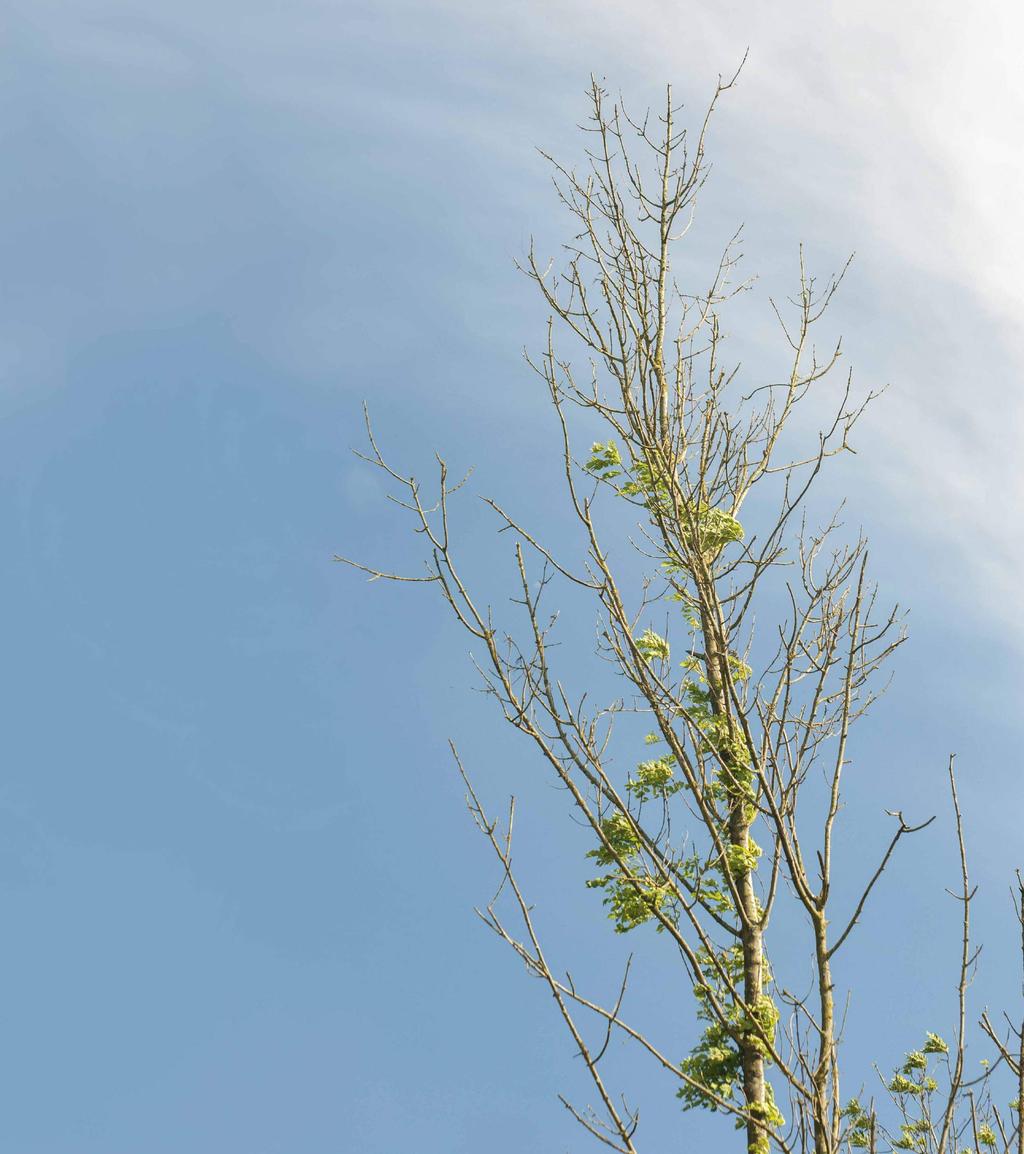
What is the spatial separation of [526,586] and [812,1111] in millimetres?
2005

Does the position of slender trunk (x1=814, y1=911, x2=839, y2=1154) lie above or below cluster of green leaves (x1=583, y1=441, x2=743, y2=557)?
below

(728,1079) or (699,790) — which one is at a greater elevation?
(728,1079)

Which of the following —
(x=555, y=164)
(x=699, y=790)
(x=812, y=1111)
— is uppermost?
(x=555, y=164)

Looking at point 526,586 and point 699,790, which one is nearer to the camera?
point 699,790

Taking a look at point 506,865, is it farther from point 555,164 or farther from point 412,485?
point 555,164

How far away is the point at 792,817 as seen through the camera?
12.7ft

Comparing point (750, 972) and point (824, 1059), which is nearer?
point (824, 1059)

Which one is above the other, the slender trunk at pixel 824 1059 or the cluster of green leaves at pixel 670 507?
the cluster of green leaves at pixel 670 507

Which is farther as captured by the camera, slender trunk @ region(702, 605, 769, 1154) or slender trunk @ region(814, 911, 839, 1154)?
slender trunk @ region(702, 605, 769, 1154)

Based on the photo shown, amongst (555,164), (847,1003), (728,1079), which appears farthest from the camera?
(728,1079)

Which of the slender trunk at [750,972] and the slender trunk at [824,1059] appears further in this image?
the slender trunk at [750,972]

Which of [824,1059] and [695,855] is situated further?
[695,855]

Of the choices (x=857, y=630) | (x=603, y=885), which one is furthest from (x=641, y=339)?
(x=603, y=885)

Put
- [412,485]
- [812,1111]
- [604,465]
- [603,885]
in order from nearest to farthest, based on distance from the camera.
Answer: [812,1111]
[412,485]
[603,885]
[604,465]
